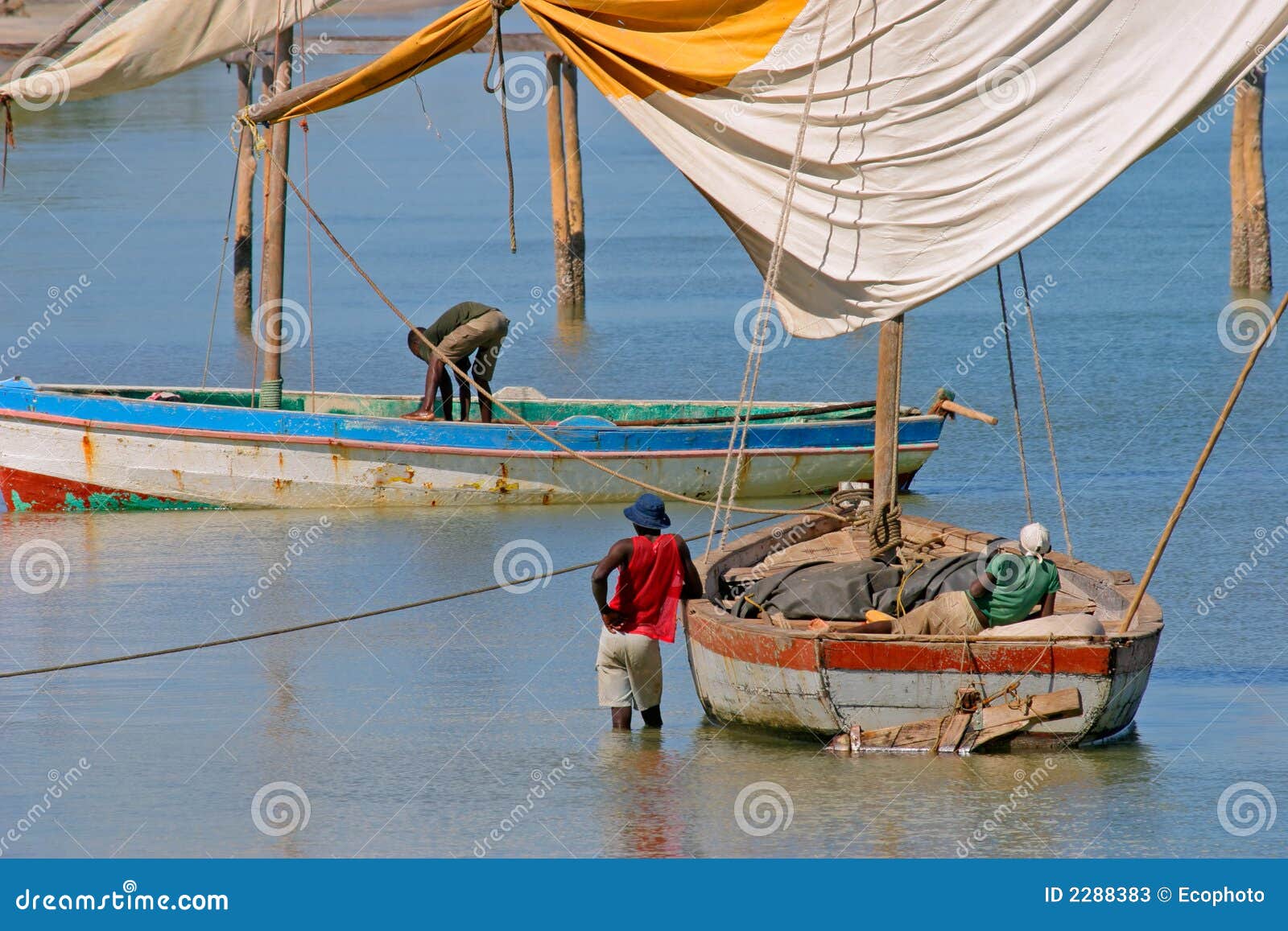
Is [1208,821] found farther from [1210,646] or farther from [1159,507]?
[1159,507]

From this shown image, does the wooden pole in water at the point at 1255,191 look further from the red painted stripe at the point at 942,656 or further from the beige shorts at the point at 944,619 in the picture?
the red painted stripe at the point at 942,656

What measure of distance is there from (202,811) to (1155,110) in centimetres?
649

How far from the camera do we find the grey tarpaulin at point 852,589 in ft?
36.7

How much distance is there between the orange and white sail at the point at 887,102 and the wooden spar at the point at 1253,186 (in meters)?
16.4

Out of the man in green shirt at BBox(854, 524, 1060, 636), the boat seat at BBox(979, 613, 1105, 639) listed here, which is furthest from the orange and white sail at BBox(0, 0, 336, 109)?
the boat seat at BBox(979, 613, 1105, 639)

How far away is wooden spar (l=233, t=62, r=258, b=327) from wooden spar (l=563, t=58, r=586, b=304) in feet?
15.5

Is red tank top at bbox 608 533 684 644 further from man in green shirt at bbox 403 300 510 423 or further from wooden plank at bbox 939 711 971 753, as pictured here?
man in green shirt at bbox 403 300 510 423

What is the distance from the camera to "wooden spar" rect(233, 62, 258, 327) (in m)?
26.8

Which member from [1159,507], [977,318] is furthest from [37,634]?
[977,318]

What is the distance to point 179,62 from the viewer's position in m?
13.6

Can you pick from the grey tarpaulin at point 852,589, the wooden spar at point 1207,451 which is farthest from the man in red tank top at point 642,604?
the wooden spar at point 1207,451

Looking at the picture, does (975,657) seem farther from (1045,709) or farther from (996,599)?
(996,599)

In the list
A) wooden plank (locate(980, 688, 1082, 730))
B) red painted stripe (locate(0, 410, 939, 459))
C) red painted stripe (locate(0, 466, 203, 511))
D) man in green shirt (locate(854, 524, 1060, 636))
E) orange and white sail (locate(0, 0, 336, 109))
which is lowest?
wooden plank (locate(980, 688, 1082, 730))

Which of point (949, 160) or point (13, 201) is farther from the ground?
point (13, 201)
